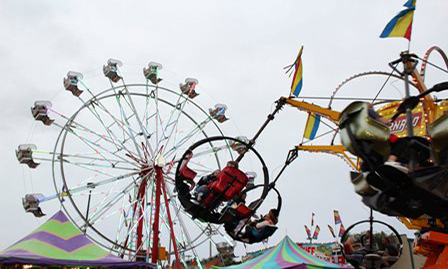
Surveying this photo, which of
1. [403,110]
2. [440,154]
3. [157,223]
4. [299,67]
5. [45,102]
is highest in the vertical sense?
[45,102]

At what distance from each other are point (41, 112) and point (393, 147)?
12099 millimetres

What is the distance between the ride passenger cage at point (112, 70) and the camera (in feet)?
50.2

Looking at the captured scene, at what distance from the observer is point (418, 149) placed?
416 cm

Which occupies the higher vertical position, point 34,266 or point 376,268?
point 34,266

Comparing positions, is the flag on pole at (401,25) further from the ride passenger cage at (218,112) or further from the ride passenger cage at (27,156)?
the ride passenger cage at (27,156)

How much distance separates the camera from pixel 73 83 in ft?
48.4

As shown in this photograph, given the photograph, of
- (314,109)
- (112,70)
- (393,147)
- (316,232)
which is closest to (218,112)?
(112,70)

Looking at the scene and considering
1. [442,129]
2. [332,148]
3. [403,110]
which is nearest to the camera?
[442,129]

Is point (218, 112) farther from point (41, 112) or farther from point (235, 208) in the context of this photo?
point (235, 208)

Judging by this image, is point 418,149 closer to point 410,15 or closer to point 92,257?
point 410,15

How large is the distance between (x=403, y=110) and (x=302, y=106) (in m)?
4.01

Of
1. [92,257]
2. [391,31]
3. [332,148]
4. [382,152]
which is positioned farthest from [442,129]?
[92,257]

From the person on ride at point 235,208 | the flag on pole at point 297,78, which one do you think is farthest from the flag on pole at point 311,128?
the person on ride at point 235,208

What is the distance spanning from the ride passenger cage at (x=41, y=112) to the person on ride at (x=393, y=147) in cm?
1193
